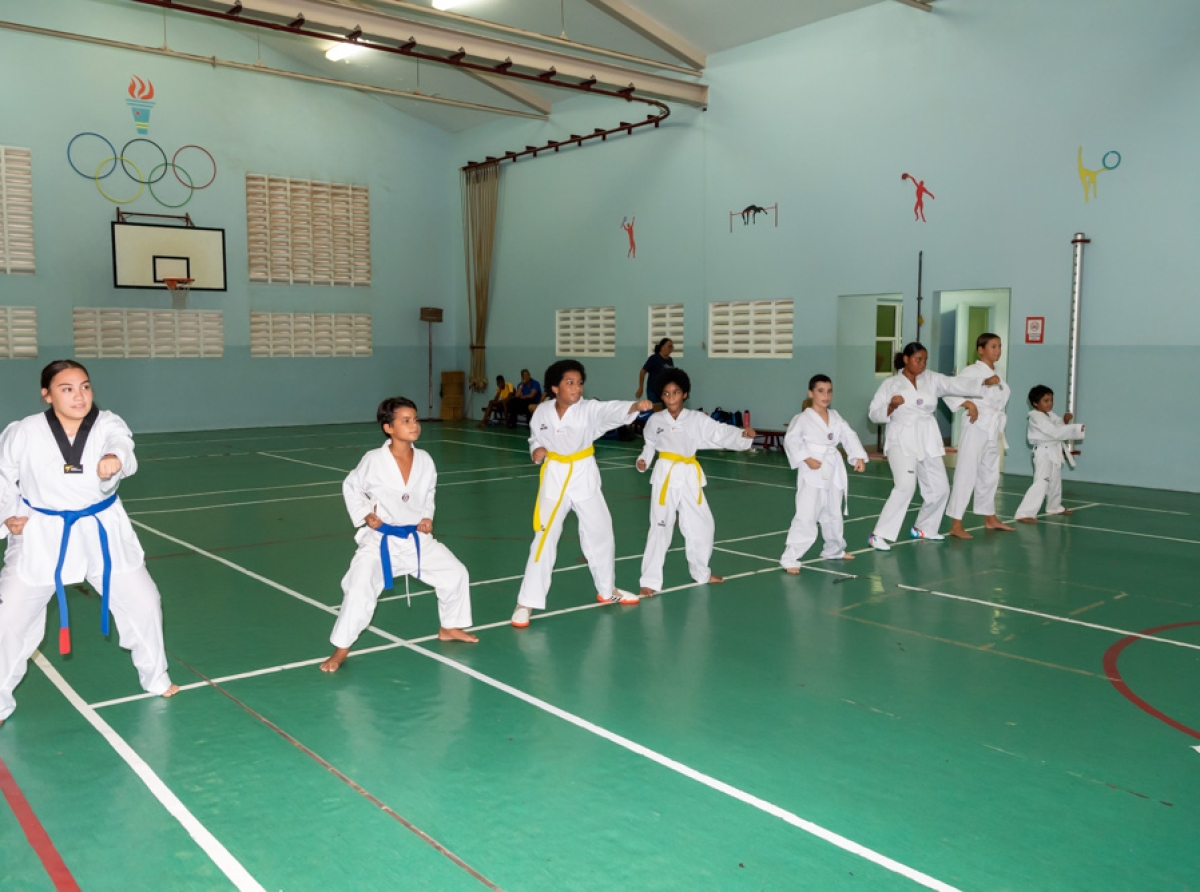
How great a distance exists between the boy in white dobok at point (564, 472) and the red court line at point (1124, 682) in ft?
8.96

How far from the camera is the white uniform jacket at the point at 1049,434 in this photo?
8914 millimetres

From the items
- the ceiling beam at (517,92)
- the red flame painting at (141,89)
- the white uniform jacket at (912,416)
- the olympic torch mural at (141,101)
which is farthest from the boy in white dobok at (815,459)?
the red flame painting at (141,89)

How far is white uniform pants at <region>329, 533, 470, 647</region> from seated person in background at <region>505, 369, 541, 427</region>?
12853mm

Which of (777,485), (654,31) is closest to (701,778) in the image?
(777,485)

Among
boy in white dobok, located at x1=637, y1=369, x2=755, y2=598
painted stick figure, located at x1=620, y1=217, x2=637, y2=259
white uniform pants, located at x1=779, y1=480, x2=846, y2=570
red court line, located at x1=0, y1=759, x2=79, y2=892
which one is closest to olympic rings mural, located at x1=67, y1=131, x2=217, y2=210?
painted stick figure, located at x1=620, y1=217, x2=637, y2=259

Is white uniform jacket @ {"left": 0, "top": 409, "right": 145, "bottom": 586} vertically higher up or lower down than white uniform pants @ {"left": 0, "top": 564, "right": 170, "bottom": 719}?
higher up

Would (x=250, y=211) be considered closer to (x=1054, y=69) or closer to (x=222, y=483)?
(x=222, y=483)

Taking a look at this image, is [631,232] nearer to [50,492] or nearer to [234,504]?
[234,504]

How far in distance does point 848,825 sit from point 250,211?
1755 centimetres

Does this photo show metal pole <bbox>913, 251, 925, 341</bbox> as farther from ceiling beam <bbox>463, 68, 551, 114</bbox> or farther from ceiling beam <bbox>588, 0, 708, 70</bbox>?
ceiling beam <bbox>463, 68, 551, 114</bbox>

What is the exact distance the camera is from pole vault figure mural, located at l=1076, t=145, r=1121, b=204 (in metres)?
10.8

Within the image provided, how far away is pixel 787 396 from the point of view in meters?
14.8

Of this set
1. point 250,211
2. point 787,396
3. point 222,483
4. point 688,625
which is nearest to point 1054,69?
point 787,396

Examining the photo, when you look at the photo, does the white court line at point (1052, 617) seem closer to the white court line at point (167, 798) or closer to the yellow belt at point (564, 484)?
→ the yellow belt at point (564, 484)
